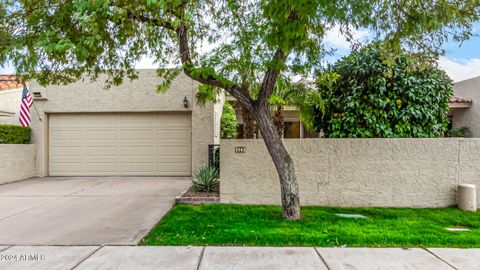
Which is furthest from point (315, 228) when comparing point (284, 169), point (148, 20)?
point (148, 20)

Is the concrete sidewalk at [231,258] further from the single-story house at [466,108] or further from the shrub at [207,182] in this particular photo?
the single-story house at [466,108]

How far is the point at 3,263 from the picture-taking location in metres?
3.78

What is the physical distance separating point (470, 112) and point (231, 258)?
14.0m

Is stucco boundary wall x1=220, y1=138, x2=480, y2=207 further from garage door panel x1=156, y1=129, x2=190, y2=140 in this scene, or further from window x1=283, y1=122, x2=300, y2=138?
window x1=283, y1=122, x2=300, y2=138

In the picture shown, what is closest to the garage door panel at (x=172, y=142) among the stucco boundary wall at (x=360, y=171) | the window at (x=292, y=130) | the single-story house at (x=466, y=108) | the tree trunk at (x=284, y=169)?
the single-story house at (x=466, y=108)

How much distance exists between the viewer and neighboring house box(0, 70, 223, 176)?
1109 cm

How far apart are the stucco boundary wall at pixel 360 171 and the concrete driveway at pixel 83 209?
6.19ft

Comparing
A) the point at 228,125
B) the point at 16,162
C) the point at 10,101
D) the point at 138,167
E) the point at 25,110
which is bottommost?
the point at 138,167

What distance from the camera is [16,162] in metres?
10.3

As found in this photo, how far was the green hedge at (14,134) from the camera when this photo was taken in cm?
994

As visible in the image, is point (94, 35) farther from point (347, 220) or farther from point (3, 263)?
point (347, 220)

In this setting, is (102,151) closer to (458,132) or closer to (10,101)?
(10,101)

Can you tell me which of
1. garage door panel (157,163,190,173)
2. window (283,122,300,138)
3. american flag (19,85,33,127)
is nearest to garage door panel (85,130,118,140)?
garage door panel (157,163,190,173)

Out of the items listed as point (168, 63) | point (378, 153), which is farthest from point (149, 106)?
point (378, 153)
